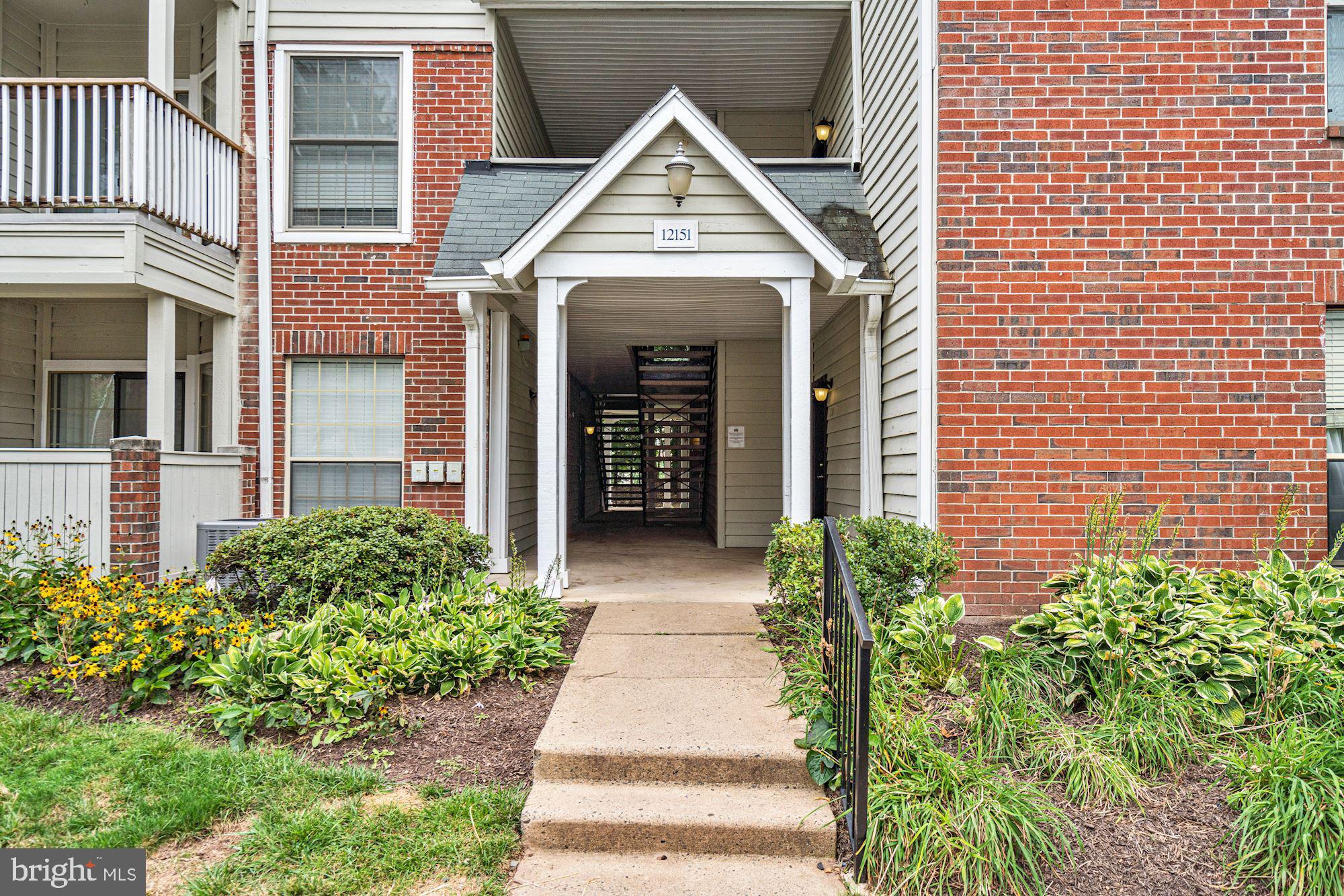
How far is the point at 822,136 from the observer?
29.6 feet

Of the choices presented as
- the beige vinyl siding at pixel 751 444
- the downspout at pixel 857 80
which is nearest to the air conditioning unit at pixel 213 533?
the beige vinyl siding at pixel 751 444

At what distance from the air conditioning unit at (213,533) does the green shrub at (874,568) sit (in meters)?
4.35

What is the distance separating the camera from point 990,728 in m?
3.43

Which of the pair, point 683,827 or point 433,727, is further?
point 433,727

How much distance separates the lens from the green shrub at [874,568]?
15.7 feet

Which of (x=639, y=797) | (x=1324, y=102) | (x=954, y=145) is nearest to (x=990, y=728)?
(x=639, y=797)

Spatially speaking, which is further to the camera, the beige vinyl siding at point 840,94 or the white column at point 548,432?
the beige vinyl siding at point 840,94

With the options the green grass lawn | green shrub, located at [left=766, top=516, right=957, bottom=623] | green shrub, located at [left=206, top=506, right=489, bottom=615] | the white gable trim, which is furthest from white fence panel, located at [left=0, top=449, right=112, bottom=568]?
green shrub, located at [left=766, top=516, right=957, bottom=623]

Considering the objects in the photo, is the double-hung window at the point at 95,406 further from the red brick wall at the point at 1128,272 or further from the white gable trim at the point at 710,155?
the red brick wall at the point at 1128,272

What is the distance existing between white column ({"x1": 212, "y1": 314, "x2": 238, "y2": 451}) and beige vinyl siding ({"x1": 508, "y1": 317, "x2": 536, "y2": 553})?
253cm

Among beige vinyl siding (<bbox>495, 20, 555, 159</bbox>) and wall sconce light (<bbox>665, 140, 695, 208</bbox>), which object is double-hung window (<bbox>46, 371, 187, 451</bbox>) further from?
wall sconce light (<bbox>665, 140, 695, 208</bbox>)

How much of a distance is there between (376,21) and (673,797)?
7.55m

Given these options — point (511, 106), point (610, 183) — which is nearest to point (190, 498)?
point (610, 183)

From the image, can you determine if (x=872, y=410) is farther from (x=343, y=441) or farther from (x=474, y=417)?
(x=343, y=441)
